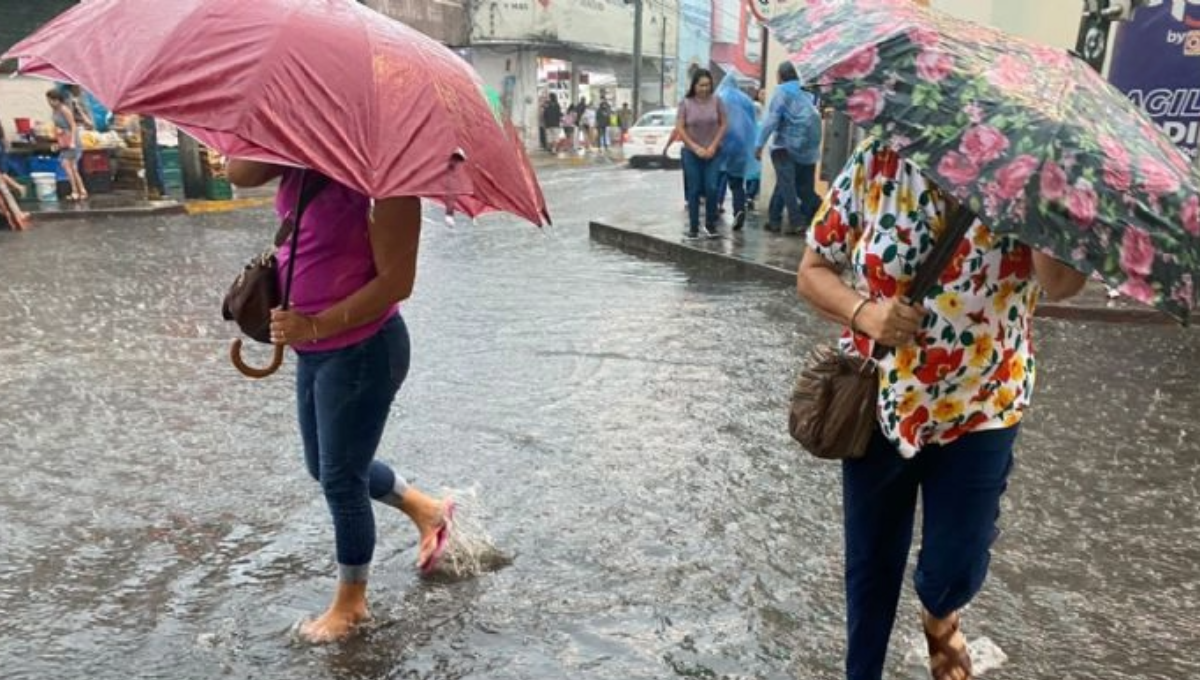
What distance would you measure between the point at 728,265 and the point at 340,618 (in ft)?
23.9

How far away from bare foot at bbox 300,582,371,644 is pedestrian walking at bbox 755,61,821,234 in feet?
29.0

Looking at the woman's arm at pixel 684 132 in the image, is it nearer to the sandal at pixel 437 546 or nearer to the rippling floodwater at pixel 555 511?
the rippling floodwater at pixel 555 511

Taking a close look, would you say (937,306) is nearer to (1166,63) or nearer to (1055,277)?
(1055,277)

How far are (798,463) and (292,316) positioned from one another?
2663mm

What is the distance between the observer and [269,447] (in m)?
4.89

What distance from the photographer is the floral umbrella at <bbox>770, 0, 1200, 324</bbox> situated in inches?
74.4

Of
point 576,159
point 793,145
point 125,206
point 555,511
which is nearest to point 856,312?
point 555,511

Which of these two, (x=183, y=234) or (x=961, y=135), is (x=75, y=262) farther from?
(x=961, y=135)

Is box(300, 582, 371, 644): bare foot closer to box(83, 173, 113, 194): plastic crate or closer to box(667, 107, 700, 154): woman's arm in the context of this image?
box(667, 107, 700, 154): woman's arm

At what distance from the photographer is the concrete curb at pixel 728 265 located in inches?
316

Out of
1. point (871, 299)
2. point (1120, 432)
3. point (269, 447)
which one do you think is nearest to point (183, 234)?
point (269, 447)

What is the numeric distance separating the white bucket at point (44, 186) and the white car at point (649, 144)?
14.7 metres

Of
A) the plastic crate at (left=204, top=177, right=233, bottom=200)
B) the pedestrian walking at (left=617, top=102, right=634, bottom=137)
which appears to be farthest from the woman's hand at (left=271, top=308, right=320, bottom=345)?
the pedestrian walking at (left=617, top=102, right=634, bottom=137)

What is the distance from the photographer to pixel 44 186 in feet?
47.3
